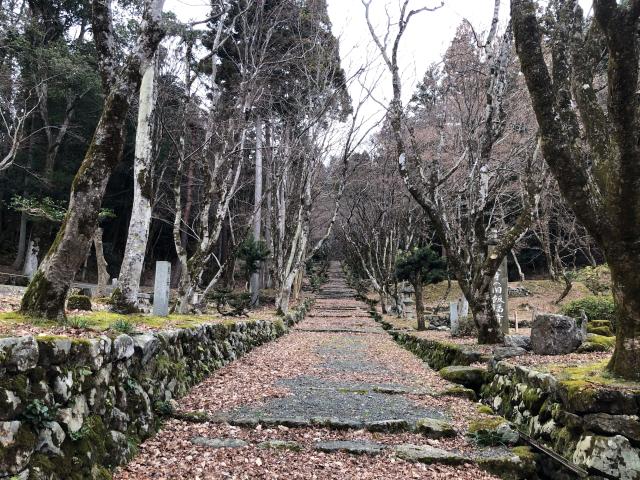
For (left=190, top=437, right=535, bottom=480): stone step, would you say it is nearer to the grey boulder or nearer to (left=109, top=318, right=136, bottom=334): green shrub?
(left=109, top=318, right=136, bottom=334): green shrub

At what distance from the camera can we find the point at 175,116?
47.8 feet

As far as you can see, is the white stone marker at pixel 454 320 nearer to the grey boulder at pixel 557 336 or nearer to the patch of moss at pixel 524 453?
the grey boulder at pixel 557 336

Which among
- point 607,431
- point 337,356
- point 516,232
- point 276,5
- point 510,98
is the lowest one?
point 337,356

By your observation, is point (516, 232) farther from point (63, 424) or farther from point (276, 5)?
point (276, 5)

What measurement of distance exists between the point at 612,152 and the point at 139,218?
661 cm

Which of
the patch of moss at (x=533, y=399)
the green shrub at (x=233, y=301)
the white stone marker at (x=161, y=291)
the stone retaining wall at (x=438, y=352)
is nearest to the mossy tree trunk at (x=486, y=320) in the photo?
the stone retaining wall at (x=438, y=352)

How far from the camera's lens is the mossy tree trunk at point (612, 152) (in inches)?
182

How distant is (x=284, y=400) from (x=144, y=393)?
212 centimetres

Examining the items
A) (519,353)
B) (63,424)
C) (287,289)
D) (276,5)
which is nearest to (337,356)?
(519,353)

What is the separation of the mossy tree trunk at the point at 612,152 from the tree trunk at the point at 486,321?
167 inches

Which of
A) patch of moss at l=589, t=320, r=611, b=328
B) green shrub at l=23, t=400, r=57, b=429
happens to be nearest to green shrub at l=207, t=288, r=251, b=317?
patch of moss at l=589, t=320, r=611, b=328

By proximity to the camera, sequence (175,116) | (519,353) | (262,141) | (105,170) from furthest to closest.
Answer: (262,141), (175,116), (519,353), (105,170)

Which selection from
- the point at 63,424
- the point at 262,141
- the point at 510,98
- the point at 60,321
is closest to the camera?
the point at 63,424

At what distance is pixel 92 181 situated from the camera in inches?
202
